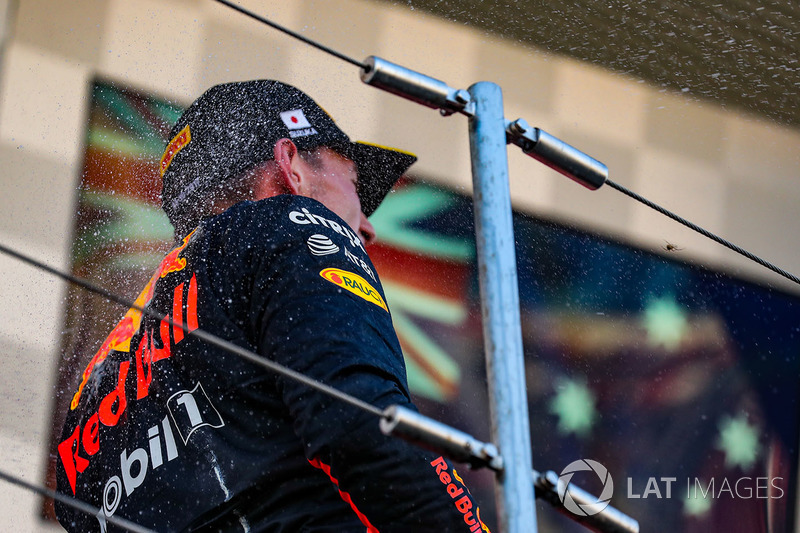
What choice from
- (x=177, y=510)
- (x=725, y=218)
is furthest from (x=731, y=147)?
(x=177, y=510)

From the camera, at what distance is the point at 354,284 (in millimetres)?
805

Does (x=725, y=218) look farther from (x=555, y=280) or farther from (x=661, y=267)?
(x=555, y=280)

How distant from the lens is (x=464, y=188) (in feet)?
6.57

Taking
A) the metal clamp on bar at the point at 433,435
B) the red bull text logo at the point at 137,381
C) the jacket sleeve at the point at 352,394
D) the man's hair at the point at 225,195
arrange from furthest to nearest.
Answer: the man's hair at the point at 225,195, the red bull text logo at the point at 137,381, the jacket sleeve at the point at 352,394, the metal clamp on bar at the point at 433,435

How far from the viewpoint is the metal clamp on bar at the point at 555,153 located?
58cm

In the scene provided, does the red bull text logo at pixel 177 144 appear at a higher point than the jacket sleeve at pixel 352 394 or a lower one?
higher

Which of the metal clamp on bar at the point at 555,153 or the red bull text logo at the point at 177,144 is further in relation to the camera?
the red bull text logo at the point at 177,144

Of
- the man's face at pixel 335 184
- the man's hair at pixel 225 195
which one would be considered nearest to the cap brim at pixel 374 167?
the man's face at pixel 335 184

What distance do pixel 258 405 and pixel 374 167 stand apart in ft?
2.09

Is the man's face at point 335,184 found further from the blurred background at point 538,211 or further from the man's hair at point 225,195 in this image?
the blurred background at point 538,211

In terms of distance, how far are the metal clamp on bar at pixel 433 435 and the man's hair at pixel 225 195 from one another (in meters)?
0.75

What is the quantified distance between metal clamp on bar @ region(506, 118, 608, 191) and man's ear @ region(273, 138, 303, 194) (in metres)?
0.66

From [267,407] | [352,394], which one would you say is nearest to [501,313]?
[352,394]

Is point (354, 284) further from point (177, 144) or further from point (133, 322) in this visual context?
point (177, 144)
